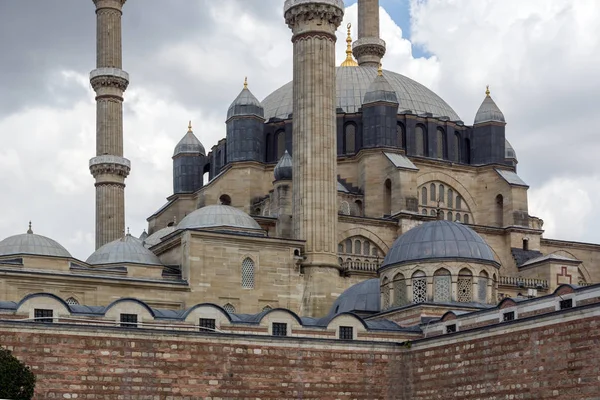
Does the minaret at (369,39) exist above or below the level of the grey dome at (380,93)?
above

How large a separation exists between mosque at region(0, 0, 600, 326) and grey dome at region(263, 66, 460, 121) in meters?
0.08

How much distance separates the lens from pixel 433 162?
46062 millimetres

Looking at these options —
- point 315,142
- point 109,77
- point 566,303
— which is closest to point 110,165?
point 109,77

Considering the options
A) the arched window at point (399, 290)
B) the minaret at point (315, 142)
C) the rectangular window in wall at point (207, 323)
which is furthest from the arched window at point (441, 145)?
the rectangular window in wall at point (207, 323)

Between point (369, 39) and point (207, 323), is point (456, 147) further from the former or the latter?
point (207, 323)

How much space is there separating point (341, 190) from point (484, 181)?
632cm

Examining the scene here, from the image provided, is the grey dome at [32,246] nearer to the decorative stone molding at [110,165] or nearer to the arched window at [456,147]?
the decorative stone molding at [110,165]

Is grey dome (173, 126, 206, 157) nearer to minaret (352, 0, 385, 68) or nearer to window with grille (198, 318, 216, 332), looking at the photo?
minaret (352, 0, 385, 68)

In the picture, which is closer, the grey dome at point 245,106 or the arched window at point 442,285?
the arched window at point 442,285

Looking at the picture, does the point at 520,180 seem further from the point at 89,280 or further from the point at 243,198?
the point at 89,280

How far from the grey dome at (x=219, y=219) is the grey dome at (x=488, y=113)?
12.1m

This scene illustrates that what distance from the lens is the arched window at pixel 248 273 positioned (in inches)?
1457

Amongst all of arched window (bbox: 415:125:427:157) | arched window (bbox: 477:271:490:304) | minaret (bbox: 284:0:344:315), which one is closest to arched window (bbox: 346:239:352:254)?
minaret (bbox: 284:0:344:315)

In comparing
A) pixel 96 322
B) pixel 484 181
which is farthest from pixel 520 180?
pixel 96 322
